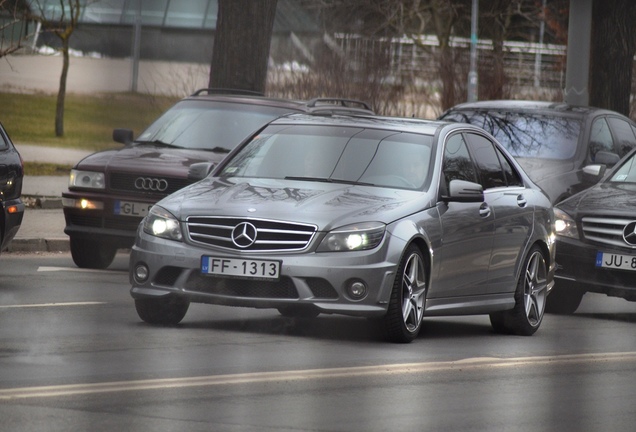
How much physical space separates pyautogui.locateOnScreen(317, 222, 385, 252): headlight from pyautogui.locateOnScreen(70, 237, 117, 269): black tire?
18.8ft

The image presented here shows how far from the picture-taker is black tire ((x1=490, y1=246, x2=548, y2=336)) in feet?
39.2

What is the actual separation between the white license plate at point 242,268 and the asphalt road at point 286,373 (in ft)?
1.38

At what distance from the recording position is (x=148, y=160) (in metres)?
15.3

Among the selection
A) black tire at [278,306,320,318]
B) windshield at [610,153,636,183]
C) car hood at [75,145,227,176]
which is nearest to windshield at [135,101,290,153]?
car hood at [75,145,227,176]

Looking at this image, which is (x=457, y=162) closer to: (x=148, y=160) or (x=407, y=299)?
(x=407, y=299)

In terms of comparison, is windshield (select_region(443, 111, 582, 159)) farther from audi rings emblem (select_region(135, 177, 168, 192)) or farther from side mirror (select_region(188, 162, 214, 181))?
side mirror (select_region(188, 162, 214, 181))

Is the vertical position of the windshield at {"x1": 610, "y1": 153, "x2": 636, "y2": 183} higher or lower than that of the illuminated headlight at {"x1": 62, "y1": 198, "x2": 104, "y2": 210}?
higher

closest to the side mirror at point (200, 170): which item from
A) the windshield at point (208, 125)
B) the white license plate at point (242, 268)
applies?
the white license plate at point (242, 268)

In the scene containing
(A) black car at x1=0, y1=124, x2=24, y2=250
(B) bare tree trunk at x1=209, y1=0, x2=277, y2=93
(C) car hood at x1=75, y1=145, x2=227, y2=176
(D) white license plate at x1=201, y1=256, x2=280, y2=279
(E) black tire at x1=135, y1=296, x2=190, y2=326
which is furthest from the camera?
(B) bare tree trunk at x1=209, y1=0, x2=277, y2=93

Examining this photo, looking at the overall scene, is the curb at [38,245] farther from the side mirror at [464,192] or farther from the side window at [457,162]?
the side mirror at [464,192]

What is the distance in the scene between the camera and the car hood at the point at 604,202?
1349 cm

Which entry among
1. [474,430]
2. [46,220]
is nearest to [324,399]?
[474,430]

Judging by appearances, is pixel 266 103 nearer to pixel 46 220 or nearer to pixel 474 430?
pixel 46 220

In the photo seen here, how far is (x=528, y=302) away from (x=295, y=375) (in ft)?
12.7
